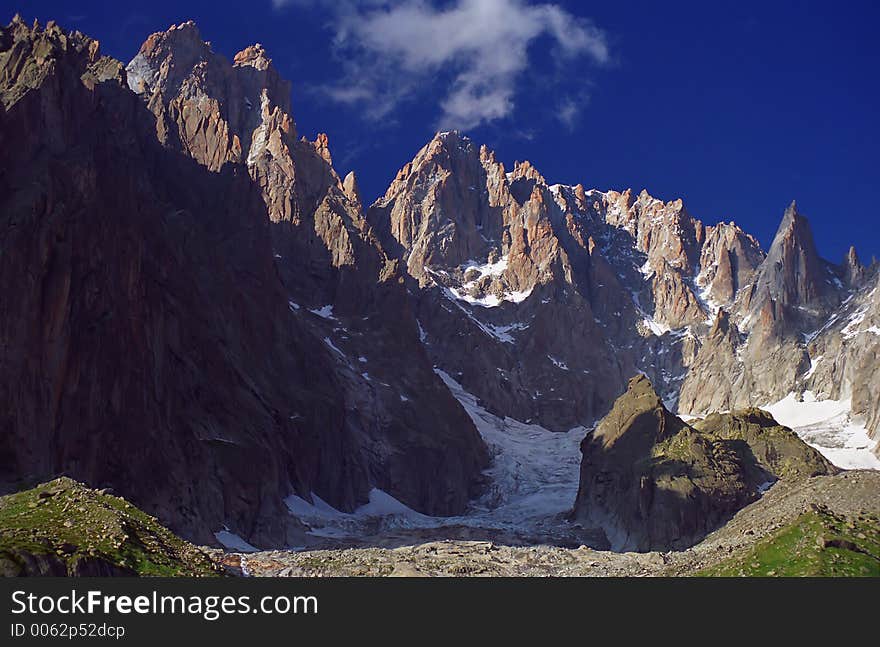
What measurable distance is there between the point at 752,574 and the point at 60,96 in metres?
94.0

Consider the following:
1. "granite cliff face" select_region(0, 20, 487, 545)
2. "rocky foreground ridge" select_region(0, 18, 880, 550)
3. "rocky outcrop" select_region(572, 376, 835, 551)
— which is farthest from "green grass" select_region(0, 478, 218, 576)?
"rocky outcrop" select_region(572, 376, 835, 551)

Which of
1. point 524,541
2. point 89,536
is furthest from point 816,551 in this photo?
point 524,541

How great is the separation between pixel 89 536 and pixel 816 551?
26.9 meters

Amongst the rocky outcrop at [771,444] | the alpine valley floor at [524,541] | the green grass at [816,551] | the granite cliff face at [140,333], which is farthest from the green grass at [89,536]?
the rocky outcrop at [771,444]

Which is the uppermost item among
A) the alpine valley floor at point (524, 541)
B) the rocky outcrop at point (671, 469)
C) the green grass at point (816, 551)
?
the rocky outcrop at point (671, 469)

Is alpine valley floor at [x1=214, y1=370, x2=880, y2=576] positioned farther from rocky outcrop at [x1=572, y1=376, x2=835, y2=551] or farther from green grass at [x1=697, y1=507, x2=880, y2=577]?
rocky outcrop at [x1=572, y1=376, x2=835, y2=551]

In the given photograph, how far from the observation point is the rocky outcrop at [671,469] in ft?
431

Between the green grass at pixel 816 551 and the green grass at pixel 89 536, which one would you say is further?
the green grass at pixel 816 551

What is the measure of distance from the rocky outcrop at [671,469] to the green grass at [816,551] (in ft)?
256

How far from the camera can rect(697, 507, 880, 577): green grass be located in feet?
134

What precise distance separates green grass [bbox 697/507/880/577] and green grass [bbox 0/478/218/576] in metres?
A: 21.4

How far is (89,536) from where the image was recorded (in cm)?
3756

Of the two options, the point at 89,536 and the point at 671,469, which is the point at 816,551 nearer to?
the point at 89,536

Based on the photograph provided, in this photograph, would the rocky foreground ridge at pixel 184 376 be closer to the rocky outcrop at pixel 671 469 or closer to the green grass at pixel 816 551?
the rocky outcrop at pixel 671 469
